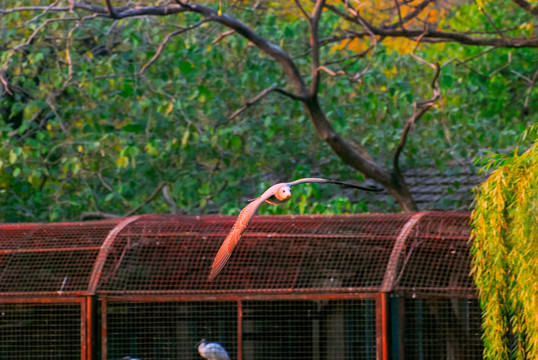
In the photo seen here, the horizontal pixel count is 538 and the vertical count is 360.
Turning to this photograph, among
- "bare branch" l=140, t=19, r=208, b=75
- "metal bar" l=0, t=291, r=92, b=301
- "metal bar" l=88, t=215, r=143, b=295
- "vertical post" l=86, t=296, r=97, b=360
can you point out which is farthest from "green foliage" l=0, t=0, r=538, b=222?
"vertical post" l=86, t=296, r=97, b=360

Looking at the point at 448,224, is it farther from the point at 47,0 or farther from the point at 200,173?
the point at 47,0

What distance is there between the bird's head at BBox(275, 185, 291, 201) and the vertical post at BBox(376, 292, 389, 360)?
1987 mm

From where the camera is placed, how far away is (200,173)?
10.3 metres

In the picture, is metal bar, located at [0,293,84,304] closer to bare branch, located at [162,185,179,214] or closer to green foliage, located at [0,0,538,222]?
green foliage, located at [0,0,538,222]

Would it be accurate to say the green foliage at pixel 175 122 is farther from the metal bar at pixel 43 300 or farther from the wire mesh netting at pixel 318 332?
the metal bar at pixel 43 300

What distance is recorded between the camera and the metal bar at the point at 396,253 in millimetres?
6820

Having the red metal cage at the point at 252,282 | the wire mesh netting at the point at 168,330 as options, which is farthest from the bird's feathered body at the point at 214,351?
the wire mesh netting at the point at 168,330

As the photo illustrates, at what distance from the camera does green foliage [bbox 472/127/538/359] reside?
5750 mm

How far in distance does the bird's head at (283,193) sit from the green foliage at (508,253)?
1746 millimetres

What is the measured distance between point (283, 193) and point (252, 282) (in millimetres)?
2785

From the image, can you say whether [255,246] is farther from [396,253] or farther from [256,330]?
[256,330]

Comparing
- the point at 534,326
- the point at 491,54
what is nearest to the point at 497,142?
the point at 491,54

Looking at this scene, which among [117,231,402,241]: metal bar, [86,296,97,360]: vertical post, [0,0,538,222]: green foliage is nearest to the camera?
[86,296,97,360]: vertical post

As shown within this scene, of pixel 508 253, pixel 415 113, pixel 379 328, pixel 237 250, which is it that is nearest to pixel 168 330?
pixel 237 250
